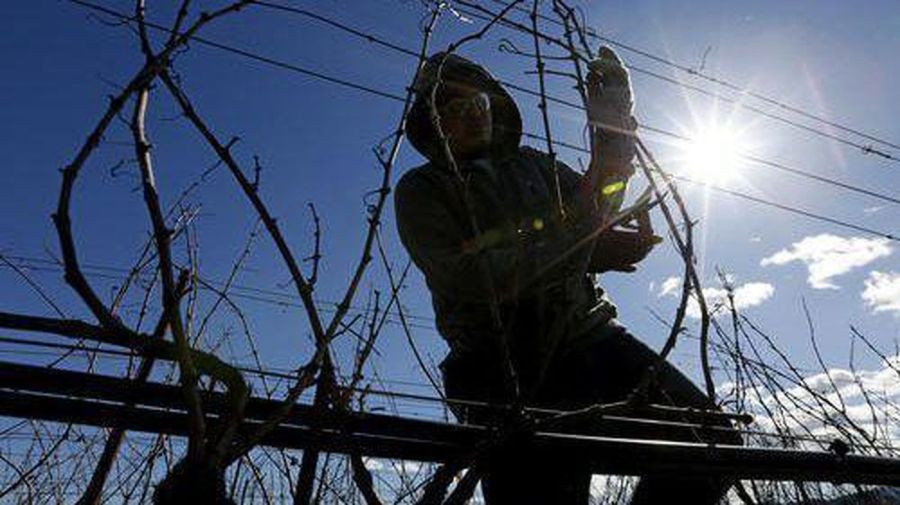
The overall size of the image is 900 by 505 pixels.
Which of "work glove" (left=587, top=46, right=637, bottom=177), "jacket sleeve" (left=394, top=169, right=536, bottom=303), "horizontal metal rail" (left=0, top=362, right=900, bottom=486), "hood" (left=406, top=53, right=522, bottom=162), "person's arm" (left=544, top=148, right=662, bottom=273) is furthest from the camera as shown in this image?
"hood" (left=406, top=53, right=522, bottom=162)

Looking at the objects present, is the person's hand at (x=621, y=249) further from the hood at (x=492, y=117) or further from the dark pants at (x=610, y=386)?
the hood at (x=492, y=117)

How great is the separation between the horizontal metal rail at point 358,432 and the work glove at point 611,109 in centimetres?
52

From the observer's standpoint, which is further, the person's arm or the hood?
the hood

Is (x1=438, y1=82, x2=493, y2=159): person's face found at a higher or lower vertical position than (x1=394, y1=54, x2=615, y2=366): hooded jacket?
higher

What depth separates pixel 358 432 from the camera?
3.37 ft

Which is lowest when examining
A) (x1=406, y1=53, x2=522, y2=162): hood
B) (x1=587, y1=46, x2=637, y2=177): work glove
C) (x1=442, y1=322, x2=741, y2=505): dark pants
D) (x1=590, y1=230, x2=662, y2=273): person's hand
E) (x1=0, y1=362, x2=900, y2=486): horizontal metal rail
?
(x1=0, y1=362, x2=900, y2=486): horizontal metal rail

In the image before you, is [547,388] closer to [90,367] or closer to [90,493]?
[90,367]

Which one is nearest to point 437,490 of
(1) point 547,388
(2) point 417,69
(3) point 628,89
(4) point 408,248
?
(2) point 417,69

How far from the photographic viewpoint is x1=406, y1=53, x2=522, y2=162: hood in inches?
102

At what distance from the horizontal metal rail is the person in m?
0.10

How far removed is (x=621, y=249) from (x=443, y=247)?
0.48m

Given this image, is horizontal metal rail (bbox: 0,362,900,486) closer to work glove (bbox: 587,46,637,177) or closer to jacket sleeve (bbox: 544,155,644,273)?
jacket sleeve (bbox: 544,155,644,273)

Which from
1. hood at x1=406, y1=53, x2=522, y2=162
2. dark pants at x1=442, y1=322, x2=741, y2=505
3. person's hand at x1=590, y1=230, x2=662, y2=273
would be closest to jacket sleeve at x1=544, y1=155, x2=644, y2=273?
person's hand at x1=590, y1=230, x2=662, y2=273

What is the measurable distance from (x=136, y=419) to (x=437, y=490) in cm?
39
